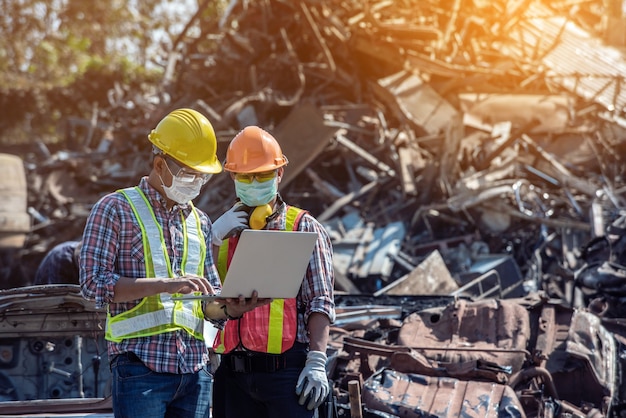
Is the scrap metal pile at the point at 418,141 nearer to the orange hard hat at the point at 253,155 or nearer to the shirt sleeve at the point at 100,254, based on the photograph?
the orange hard hat at the point at 253,155

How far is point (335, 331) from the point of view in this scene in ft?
20.1

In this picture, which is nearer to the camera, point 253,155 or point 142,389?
point 142,389

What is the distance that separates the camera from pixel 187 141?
344 cm

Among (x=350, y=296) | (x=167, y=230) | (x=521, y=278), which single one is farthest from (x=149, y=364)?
(x=521, y=278)

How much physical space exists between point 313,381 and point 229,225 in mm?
724

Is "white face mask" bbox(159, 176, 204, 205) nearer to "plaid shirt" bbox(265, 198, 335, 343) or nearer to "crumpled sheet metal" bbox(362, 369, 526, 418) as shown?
"plaid shirt" bbox(265, 198, 335, 343)

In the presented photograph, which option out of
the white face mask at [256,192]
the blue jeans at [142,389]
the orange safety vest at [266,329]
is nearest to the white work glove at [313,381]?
the orange safety vest at [266,329]

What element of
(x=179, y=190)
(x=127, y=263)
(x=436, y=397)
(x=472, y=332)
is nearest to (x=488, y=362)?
(x=436, y=397)

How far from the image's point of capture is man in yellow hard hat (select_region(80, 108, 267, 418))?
3.18m

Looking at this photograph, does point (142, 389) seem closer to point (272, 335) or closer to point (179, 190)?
point (272, 335)

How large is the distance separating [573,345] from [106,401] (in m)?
2.99

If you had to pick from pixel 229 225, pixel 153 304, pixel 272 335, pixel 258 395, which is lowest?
pixel 258 395

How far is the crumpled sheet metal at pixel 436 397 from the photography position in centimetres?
471

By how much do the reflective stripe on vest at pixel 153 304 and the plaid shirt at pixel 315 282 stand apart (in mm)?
420
